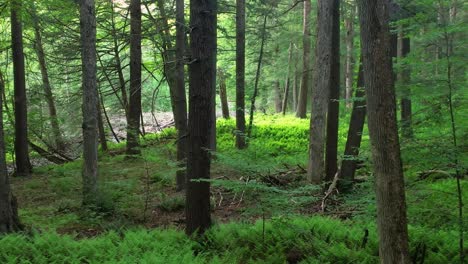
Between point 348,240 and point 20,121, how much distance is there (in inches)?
466

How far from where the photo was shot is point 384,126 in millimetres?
4348

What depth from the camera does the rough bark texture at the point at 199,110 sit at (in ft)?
21.1

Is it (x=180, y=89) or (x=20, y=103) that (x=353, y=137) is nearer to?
(x=180, y=89)

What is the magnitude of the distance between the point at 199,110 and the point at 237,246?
2.31 meters

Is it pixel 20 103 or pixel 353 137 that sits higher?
pixel 20 103

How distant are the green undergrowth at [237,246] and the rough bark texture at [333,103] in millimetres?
3455

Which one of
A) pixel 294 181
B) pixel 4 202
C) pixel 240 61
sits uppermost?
pixel 240 61

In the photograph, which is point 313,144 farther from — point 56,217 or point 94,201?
point 56,217

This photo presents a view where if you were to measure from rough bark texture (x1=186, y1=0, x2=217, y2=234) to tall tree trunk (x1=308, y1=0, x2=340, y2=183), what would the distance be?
176 inches

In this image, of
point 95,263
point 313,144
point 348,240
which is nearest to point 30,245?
point 95,263

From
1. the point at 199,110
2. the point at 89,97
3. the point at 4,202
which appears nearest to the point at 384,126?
the point at 199,110

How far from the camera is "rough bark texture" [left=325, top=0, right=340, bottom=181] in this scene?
33.7 feet

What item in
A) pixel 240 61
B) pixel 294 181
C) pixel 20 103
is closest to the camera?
pixel 294 181

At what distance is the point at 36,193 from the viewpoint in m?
11.6
